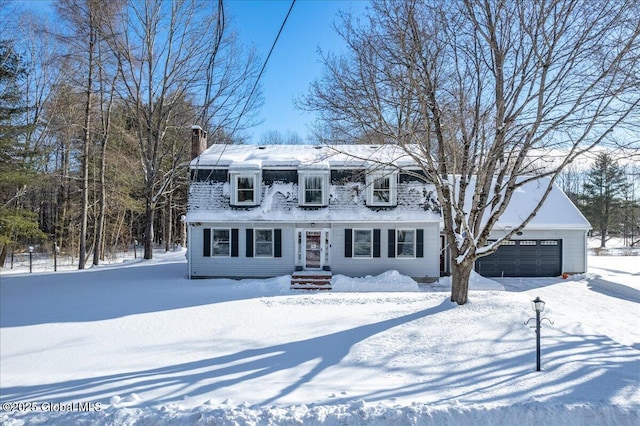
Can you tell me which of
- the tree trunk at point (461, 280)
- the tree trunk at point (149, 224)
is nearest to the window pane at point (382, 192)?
the tree trunk at point (461, 280)

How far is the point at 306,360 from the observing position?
6.49m

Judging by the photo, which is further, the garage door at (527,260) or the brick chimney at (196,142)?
the garage door at (527,260)

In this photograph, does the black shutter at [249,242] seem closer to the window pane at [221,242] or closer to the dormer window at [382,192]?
the window pane at [221,242]

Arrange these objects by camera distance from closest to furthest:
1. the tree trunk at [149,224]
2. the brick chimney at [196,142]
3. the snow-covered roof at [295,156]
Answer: the snow-covered roof at [295,156]
the brick chimney at [196,142]
the tree trunk at [149,224]

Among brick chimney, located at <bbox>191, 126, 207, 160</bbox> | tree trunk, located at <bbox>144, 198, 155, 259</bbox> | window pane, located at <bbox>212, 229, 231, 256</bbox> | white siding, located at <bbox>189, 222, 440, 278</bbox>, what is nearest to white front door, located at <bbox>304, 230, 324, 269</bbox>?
white siding, located at <bbox>189, 222, 440, 278</bbox>

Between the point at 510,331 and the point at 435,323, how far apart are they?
1537 millimetres

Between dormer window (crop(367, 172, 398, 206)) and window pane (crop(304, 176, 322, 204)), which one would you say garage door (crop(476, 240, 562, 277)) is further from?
window pane (crop(304, 176, 322, 204))

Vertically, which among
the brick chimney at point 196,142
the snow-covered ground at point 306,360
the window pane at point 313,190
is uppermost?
the brick chimney at point 196,142

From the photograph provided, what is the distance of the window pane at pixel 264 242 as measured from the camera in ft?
50.0

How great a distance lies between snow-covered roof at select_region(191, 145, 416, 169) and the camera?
49.5 ft

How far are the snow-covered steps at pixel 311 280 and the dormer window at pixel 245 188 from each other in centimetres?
352

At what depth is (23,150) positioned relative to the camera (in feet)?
51.0

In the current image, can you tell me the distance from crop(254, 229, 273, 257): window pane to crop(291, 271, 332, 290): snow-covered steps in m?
1.53

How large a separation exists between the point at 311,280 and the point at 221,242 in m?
4.19
